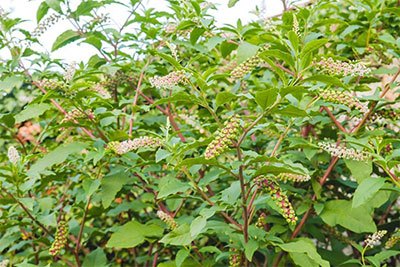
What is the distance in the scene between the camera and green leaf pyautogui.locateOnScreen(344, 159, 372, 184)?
1.91 metres

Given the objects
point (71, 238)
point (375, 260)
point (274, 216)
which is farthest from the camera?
point (71, 238)

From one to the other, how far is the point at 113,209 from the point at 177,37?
928 millimetres

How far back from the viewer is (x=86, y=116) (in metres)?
2.07

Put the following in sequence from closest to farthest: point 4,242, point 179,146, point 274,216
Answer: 1. point 179,146
2. point 274,216
3. point 4,242

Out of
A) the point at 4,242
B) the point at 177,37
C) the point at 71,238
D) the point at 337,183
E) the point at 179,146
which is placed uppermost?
the point at 177,37

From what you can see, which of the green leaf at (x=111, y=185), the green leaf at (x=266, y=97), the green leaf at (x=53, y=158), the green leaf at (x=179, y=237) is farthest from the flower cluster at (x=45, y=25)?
the green leaf at (x=266, y=97)

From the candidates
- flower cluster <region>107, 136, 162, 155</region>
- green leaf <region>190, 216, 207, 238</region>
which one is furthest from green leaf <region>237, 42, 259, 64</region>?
green leaf <region>190, 216, 207, 238</region>

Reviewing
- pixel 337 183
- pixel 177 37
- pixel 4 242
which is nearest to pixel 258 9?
pixel 177 37

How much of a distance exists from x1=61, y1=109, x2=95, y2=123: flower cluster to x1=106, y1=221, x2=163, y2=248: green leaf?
19.6 inches

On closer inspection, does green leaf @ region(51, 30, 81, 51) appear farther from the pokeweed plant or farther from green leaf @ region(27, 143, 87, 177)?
green leaf @ region(27, 143, 87, 177)

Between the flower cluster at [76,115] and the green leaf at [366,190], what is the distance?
1070 mm

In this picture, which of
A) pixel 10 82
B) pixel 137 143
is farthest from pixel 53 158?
pixel 137 143

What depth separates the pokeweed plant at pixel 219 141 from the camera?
1.66 m

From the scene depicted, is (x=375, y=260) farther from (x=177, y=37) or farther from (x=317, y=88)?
(x=177, y=37)
